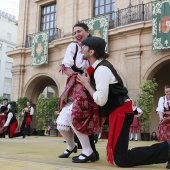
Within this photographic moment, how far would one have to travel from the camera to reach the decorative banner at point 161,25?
1238 cm

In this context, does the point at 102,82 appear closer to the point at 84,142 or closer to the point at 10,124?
the point at 84,142

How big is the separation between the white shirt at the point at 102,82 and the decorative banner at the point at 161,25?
32.8 feet

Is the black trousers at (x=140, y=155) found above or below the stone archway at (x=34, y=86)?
below

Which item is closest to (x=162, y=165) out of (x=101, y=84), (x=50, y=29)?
(x=101, y=84)

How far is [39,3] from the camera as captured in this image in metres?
18.9

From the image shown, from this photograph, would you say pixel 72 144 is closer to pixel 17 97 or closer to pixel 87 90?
pixel 87 90

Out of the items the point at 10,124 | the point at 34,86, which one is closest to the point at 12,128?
the point at 10,124

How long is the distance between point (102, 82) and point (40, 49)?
14.7 meters

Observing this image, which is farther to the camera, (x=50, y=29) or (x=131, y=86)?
(x=50, y=29)

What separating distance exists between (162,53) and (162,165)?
10.3m

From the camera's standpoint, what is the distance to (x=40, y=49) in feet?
56.2

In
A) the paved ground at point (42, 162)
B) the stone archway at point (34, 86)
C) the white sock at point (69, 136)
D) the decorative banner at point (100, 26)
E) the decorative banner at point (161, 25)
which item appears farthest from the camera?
the stone archway at point (34, 86)

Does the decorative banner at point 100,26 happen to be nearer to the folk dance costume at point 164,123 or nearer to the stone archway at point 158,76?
the stone archway at point 158,76

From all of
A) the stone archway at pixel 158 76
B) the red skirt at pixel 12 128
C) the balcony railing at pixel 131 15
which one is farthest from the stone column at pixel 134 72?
the red skirt at pixel 12 128
